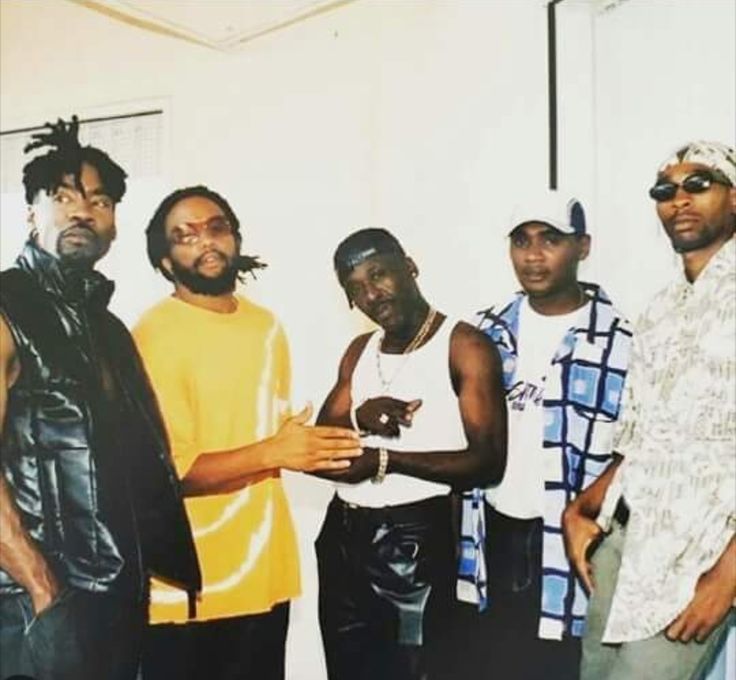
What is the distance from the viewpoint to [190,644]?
2.07 meters

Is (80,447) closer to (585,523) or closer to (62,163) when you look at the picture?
(62,163)

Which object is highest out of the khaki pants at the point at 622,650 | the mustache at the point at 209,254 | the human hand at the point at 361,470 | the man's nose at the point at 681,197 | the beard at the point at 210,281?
the man's nose at the point at 681,197

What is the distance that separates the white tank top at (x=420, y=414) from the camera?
192 cm

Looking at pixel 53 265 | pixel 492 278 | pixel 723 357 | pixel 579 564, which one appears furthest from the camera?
pixel 53 265

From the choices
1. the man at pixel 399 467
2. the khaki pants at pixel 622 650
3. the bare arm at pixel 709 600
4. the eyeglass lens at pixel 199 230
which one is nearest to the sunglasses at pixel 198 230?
the eyeglass lens at pixel 199 230

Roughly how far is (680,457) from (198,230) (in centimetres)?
100

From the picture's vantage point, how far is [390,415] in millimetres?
1943

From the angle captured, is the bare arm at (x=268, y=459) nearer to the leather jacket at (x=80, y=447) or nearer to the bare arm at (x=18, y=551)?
the leather jacket at (x=80, y=447)

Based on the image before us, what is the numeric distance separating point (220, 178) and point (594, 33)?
29.3 inches

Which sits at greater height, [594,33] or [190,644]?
[594,33]

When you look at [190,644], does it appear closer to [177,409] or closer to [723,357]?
[177,409]

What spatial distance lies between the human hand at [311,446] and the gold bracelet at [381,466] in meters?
0.04

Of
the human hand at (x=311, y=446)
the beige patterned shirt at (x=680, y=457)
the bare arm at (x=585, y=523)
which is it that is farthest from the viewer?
the human hand at (x=311, y=446)

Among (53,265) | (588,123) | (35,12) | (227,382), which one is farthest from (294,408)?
(35,12)
